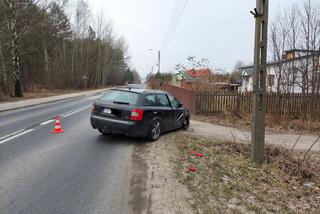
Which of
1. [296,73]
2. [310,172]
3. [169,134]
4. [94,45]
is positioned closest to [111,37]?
[94,45]

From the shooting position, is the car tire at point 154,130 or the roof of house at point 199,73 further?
the roof of house at point 199,73

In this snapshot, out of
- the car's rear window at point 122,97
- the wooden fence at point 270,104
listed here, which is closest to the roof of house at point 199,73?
the wooden fence at point 270,104

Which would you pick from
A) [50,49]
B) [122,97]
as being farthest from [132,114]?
[50,49]

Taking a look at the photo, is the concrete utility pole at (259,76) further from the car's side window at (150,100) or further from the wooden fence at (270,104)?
the wooden fence at (270,104)

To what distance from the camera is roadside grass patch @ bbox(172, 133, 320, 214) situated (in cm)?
362

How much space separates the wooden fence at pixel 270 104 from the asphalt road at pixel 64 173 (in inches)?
274

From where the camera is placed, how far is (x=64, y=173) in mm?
4547

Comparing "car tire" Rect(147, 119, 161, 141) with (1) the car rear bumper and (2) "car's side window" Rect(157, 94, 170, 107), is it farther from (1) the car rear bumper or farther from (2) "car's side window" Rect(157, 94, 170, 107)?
(2) "car's side window" Rect(157, 94, 170, 107)

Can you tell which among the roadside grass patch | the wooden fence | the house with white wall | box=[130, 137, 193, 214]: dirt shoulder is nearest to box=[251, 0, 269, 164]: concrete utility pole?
the roadside grass patch

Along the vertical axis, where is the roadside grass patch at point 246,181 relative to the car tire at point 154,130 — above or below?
below

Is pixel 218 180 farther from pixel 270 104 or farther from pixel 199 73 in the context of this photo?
pixel 199 73

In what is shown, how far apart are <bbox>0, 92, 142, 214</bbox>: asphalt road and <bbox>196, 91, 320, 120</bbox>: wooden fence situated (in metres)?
6.95

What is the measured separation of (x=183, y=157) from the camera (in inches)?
227

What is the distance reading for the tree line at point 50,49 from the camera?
72.6 feet
